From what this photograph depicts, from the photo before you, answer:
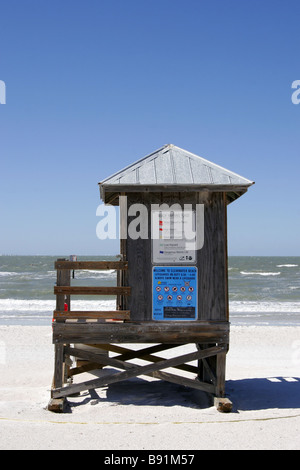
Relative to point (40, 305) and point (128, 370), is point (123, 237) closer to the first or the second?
point (128, 370)

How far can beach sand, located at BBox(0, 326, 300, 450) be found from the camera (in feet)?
19.4

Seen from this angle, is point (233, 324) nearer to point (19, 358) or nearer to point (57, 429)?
point (19, 358)

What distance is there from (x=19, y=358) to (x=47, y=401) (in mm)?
4852

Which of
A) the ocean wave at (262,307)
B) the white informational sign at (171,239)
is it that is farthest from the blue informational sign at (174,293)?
the ocean wave at (262,307)

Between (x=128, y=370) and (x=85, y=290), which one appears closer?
(x=85, y=290)

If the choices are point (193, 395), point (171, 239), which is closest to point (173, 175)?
point (171, 239)

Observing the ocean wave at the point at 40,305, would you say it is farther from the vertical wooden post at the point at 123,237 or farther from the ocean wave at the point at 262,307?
the vertical wooden post at the point at 123,237

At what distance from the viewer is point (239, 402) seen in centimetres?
841

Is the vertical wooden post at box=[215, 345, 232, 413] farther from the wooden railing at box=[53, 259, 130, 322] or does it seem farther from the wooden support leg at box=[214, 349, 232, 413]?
the wooden railing at box=[53, 259, 130, 322]

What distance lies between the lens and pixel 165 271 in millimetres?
7957

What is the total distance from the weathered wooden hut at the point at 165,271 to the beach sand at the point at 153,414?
53 cm

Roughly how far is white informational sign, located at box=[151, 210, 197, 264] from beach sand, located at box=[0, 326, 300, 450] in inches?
93.3

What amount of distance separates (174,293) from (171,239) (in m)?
0.86
